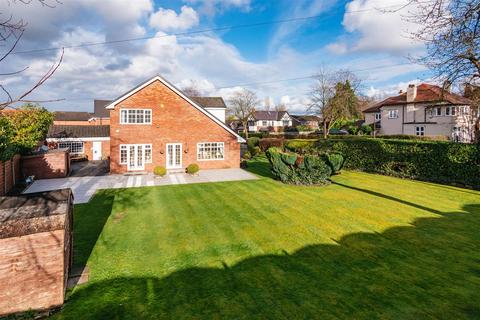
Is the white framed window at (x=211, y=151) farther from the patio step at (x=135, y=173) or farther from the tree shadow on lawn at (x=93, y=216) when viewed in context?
the tree shadow on lawn at (x=93, y=216)

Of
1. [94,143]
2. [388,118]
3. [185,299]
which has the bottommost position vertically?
[185,299]

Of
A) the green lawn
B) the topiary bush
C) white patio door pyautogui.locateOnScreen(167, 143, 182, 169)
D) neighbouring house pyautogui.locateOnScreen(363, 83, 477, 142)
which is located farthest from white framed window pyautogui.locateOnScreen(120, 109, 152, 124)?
neighbouring house pyautogui.locateOnScreen(363, 83, 477, 142)

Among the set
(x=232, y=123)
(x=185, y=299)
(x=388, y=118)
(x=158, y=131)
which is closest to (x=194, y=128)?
(x=158, y=131)

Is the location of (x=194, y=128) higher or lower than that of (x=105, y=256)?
higher

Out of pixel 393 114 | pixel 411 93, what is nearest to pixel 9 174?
pixel 411 93

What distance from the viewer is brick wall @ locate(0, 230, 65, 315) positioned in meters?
4.93

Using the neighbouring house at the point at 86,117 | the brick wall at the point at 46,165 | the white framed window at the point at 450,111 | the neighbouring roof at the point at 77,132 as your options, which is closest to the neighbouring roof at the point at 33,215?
the brick wall at the point at 46,165

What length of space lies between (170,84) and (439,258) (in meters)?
21.0

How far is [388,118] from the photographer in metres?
46.6

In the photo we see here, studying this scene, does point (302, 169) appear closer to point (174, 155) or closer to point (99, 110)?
point (174, 155)

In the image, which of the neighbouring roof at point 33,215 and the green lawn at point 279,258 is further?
the green lawn at point 279,258

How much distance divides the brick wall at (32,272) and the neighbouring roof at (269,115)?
83251mm

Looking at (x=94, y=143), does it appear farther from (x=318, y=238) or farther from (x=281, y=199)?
(x=318, y=238)

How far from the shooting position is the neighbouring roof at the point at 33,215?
4.95 metres
